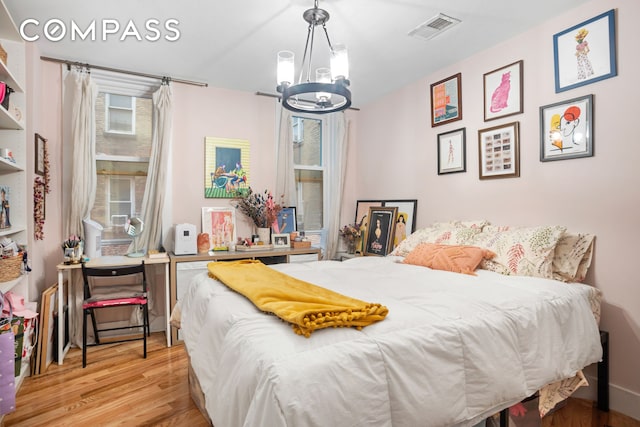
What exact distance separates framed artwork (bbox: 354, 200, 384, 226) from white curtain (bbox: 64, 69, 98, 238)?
276 cm

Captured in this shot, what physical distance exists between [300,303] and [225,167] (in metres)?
2.70

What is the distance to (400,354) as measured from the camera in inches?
49.1

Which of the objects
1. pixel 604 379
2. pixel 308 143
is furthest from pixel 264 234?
pixel 604 379

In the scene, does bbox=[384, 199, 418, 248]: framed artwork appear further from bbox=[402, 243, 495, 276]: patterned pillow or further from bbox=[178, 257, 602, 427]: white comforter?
bbox=[178, 257, 602, 427]: white comforter

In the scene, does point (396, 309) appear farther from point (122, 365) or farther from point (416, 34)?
point (122, 365)

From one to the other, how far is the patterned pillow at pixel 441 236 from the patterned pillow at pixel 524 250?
18 centimetres

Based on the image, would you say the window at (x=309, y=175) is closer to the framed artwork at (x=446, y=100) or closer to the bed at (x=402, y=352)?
the framed artwork at (x=446, y=100)

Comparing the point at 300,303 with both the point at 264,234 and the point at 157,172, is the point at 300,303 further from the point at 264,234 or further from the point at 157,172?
the point at 157,172

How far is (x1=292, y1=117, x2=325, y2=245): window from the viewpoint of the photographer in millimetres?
4363

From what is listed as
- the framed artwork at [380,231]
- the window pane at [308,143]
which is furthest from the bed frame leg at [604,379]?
the window pane at [308,143]

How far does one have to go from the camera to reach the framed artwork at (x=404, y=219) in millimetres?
3648

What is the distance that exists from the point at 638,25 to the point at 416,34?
1300 mm

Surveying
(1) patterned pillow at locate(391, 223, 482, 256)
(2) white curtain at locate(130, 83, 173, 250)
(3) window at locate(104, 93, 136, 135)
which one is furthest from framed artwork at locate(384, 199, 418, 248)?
(3) window at locate(104, 93, 136, 135)

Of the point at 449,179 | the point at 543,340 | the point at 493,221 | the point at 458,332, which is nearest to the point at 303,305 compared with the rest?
the point at 458,332
